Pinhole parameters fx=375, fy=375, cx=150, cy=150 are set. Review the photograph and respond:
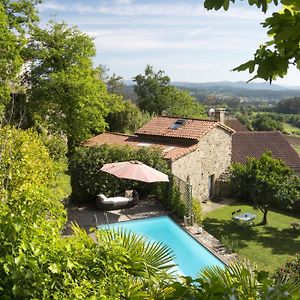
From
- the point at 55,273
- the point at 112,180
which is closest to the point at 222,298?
the point at 55,273

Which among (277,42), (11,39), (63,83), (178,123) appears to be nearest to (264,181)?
(178,123)

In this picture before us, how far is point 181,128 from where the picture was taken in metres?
26.4

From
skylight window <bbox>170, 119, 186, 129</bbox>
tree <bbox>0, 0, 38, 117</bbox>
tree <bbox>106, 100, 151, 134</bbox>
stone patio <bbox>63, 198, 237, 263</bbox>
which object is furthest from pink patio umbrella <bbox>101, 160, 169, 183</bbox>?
tree <bbox>106, 100, 151, 134</bbox>

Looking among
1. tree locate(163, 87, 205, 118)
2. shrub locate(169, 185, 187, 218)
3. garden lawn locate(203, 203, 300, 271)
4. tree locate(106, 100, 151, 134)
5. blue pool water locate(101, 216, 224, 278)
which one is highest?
tree locate(163, 87, 205, 118)

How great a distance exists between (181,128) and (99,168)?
9169 mm

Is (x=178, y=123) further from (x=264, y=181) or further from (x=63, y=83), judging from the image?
(x=63, y=83)

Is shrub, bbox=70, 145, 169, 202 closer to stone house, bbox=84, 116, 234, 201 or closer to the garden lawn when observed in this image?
stone house, bbox=84, 116, 234, 201

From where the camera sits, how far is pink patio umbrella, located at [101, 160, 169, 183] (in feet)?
54.3

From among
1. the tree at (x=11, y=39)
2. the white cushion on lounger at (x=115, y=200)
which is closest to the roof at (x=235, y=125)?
the tree at (x=11, y=39)

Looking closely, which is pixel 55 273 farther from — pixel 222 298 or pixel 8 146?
pixel 8 146

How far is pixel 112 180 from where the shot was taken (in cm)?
1911

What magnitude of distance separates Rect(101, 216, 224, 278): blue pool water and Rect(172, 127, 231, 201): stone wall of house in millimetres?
5864

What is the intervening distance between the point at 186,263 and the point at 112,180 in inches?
266

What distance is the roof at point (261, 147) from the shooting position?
130ft
